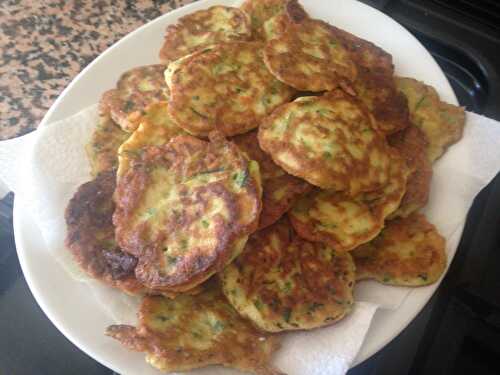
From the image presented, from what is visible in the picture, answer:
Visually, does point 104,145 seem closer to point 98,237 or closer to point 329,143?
point 98,237

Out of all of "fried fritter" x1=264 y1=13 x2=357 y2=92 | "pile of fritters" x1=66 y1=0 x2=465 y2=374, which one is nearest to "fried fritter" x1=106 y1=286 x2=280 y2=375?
"pile of fritters" x1=66 y1=0 x2=465 y2=374

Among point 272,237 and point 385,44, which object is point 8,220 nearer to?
point 272,237

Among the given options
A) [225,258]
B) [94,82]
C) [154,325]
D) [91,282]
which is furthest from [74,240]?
[94,82]

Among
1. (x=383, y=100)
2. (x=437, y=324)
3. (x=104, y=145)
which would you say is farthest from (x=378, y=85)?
(x=104, y=145)

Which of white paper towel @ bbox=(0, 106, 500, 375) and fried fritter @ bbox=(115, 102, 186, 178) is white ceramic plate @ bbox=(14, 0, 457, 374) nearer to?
white paper towel @ bbox=(0, 106, 500, 375)

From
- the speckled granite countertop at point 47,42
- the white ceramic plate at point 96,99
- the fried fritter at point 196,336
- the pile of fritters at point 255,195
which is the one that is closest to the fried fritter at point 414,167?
the pile of fritters at point 255,195

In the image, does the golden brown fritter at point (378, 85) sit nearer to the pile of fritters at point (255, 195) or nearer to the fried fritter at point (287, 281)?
the pile of fritters at point (255, 195)
